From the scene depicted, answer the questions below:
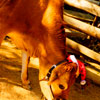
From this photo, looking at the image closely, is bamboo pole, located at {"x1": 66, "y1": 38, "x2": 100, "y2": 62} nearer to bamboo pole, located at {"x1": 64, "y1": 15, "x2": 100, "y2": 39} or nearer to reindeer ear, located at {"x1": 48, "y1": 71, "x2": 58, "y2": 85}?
bamboo pole, located at {"x1": 64, "y1": 15, "x2": 100, "y2": 39}

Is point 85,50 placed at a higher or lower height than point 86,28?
lower

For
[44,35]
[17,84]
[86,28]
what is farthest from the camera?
[86,28]

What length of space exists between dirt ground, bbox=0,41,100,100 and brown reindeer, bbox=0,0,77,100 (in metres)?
0.61

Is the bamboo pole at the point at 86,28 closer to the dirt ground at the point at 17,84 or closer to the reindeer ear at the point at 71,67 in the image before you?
the dirt ground at the point at 17,84

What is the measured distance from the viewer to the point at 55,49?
2697 mm

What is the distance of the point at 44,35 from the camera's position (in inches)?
111

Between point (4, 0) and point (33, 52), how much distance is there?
0.91 meters

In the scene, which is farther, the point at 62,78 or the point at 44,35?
the point at 44,35

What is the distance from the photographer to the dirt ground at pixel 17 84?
3.26 m

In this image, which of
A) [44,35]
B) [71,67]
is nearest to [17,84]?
[44,35]

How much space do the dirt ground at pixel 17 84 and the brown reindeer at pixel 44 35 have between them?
61 centimetres

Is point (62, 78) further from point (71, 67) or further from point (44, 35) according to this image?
point (44, 35)

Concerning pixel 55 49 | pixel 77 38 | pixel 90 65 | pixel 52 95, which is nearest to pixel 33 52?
pixel 55 49

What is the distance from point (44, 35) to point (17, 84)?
3.99 feet
